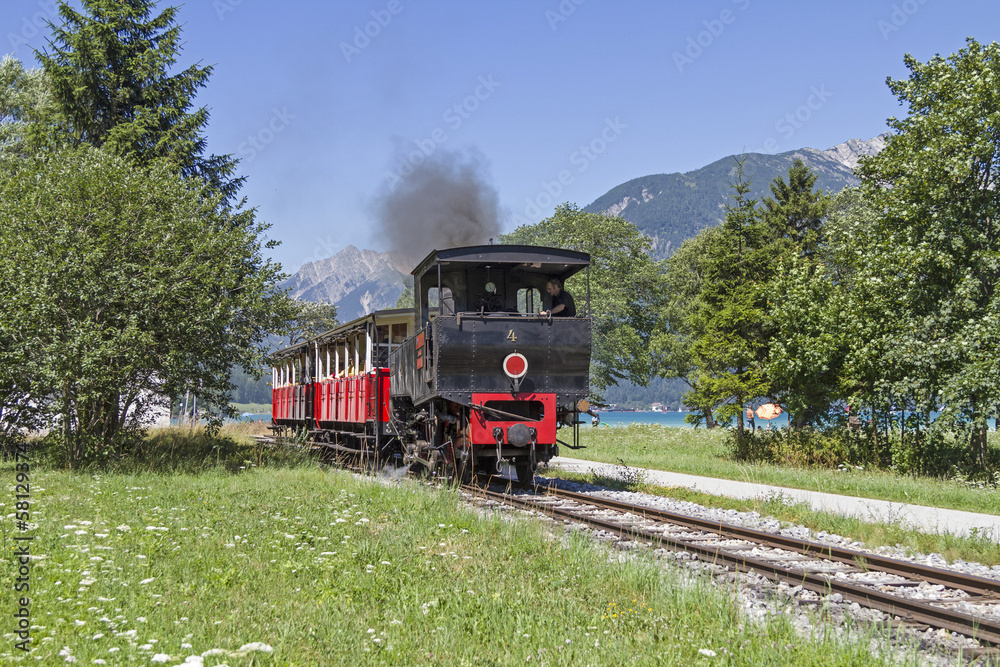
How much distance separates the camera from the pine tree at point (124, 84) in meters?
21.9

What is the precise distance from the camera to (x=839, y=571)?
713 cm

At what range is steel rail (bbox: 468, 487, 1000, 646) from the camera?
520cm

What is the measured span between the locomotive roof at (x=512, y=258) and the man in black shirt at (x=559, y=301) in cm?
26

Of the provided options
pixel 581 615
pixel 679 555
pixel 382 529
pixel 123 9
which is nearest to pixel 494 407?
pixel 382 529

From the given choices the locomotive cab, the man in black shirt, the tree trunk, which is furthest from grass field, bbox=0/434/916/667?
the tree trunk

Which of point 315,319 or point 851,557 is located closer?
point 851,557

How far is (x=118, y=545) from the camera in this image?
7.02m

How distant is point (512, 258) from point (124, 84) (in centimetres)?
1708

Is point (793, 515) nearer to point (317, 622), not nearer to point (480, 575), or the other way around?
point (480, 575)

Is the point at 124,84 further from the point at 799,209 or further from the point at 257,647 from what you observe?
the point at 799,209

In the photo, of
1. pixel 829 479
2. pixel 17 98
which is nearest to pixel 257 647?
pixel 829 479

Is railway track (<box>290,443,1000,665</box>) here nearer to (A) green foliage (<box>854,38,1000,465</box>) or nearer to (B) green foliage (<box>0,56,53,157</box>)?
(A) green foliage (<box>854,38,1000,465</box>)

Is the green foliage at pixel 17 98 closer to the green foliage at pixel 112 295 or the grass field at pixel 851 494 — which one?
the green foliage at pixel 112 295

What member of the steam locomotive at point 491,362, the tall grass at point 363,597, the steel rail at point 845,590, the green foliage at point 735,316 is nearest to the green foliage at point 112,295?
the steam locomotive at point 491,362
